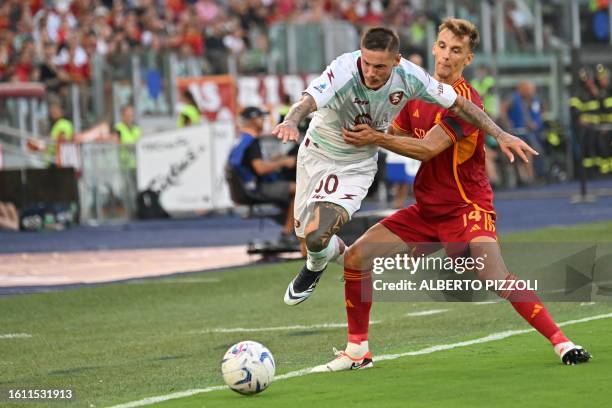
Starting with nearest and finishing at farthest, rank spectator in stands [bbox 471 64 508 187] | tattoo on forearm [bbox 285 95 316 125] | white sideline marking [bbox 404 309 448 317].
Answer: tattoo on forearm [bbox 285 95 316 125], white sideline marking [bbox 404 309 448 317], spectator in stands [bbox 471 64 508 187]

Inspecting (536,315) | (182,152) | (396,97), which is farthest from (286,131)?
(182,152)

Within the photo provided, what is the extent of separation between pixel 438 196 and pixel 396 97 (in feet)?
2.27

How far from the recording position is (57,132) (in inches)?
1038

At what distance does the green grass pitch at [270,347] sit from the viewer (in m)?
8.00

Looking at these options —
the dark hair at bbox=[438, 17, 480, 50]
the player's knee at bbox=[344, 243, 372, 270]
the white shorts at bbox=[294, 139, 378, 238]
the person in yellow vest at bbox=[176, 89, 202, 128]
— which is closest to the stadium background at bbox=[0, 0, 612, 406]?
the person in yellow vest at bbox=[176, 89, 202, 128]

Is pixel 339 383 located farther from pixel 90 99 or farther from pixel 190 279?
pixel 90 99

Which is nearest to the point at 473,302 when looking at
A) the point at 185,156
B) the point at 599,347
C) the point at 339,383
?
the point at 599,347

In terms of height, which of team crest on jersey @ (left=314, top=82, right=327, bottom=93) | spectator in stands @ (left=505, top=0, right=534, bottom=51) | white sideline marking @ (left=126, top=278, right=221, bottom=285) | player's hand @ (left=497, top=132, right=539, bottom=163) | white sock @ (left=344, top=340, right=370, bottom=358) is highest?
spectator in stands @ (left=505, top=0, right=534, bottom=51)

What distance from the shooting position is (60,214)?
25.4m

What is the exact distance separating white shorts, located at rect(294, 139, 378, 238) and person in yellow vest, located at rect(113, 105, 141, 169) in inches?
669

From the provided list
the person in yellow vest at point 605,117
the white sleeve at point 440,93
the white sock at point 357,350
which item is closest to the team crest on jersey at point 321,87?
the white sleeve at point 440,93

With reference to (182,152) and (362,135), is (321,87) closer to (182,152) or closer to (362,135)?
(362,135)

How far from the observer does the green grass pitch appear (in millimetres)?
8000

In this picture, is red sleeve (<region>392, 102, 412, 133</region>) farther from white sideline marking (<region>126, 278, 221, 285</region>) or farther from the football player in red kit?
white sideline marking (<region>126, 278, 221, 285</region>)
